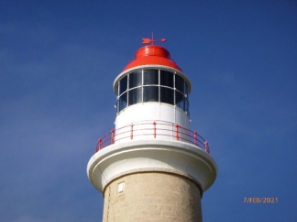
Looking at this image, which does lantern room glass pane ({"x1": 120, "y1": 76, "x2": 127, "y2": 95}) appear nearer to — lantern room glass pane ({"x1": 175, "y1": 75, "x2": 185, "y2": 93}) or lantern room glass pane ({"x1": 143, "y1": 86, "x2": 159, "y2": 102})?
lantern room glass pane ({"x1": 143, "y1": 86, "x2": 159, "y2": 102})

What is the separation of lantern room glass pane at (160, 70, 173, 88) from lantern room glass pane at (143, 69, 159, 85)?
0.20 metres

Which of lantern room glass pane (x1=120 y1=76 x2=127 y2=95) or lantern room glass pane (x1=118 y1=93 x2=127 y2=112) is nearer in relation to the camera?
lantern room glass pane (x1=118 y1=93 x2=127 y2=112)

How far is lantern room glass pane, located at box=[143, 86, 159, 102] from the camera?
18219 millimetres

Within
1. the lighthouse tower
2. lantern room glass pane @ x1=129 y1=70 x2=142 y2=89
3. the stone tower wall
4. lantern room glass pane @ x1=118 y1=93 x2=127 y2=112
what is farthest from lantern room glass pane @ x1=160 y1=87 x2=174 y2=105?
the stone tower wall

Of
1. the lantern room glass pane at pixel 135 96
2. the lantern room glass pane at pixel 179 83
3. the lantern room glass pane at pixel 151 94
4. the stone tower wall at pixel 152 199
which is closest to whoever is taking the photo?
the stone tower wall at pixel 152 199

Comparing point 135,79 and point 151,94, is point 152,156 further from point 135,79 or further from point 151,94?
point 135,79

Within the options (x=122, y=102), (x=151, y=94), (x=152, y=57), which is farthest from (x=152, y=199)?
(x=152, y=57)

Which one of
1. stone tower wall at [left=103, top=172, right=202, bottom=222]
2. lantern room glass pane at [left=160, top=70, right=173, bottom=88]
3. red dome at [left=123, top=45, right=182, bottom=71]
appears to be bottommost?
stone tower wall at [left=103, top=172, right=202, bottom=222]

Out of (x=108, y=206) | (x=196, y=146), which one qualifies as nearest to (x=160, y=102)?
(x=196, y=146)

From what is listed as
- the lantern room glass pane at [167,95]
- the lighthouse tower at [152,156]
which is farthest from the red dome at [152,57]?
the lantern room glass pane at [167,95]

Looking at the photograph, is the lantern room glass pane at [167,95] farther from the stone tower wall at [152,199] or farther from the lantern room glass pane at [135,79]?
the stone tower wall at [152,199]

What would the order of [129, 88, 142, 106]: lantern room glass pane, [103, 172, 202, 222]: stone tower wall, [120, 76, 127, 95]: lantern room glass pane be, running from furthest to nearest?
1. [120, 76, 127, 95]: lantern room glass pane
2. [129, 88, 142, 106]: lantern room glass pane
3. [103, 172, 202, 222]: stone tower wall

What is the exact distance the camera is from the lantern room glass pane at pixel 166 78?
1869cm

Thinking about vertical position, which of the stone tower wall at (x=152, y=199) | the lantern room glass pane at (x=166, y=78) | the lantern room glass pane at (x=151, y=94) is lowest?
the stone tower wall at (x=152, y=199)
